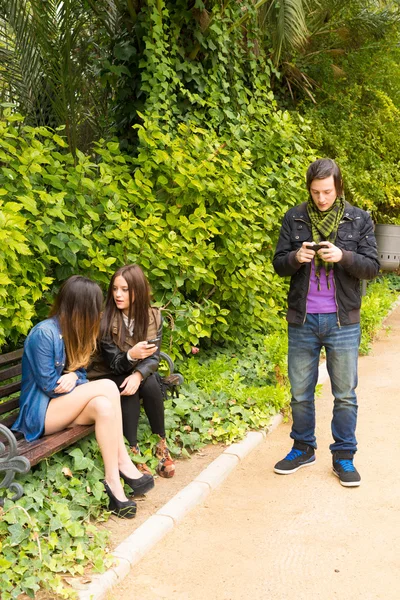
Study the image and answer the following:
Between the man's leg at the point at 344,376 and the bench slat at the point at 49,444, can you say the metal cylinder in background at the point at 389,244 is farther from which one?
the bench slat at the point at 49,444

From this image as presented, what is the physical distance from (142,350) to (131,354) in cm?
9

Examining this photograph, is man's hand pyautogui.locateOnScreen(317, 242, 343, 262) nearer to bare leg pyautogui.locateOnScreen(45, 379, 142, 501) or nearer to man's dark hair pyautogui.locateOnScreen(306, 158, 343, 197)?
man's dark hair pyautogui.locateOnScreen(306, 158, 343, 197)

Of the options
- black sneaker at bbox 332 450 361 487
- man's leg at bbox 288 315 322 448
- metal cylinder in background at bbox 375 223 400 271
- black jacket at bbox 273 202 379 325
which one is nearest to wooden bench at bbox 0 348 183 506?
man's leg at bbox 288 315 322 448

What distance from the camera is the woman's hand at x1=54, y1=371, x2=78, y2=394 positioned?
3.76m

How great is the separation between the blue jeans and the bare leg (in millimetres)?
1239

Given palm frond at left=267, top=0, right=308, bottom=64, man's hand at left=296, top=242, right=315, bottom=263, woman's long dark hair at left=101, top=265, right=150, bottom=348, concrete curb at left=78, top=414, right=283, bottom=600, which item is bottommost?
concrete curb at left=78, top=414, right=283, bottom=600

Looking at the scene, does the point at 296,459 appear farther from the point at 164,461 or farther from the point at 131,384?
the point at 131,384

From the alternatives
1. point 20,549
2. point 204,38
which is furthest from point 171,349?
point 204,38

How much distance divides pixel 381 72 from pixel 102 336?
10.1 m

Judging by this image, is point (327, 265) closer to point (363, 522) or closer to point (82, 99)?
point (363, 522)

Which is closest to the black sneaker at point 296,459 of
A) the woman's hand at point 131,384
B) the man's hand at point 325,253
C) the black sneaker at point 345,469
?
the black sneaker at point 345,469

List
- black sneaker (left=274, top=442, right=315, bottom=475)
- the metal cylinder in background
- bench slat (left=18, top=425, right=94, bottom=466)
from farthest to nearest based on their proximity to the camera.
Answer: the metal cylinder in background → black sneaker (left=274, top=442, right=315, bottom=475) → bench slat (left=18, top=425, right=94, bottom=466)

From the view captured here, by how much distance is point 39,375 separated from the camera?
3.71 metres

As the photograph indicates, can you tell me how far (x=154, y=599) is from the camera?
301 centimetres
